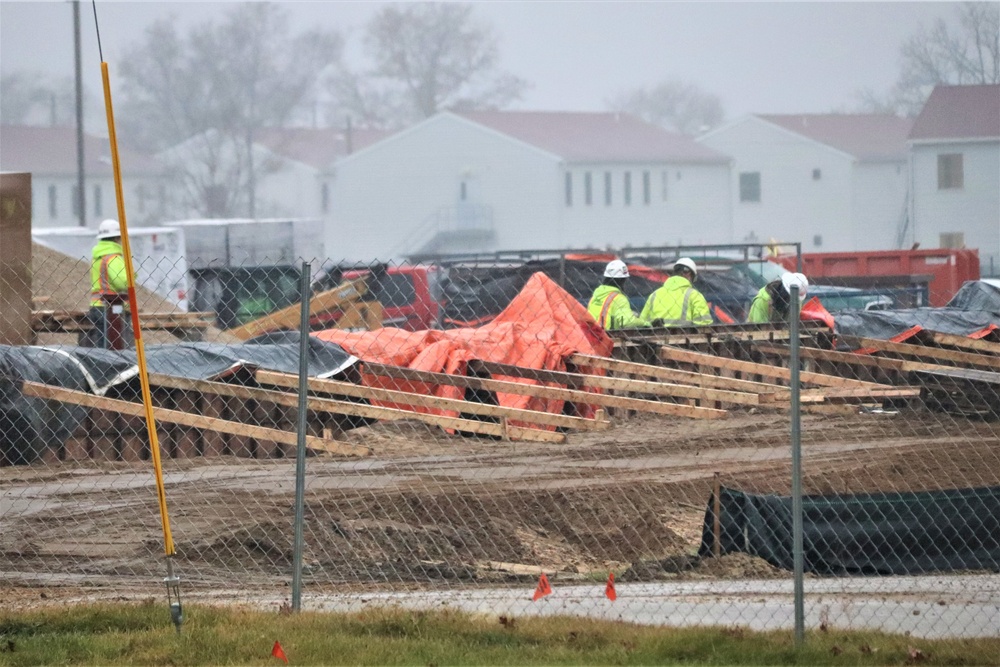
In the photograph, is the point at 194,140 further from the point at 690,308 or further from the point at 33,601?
the point at 33,601

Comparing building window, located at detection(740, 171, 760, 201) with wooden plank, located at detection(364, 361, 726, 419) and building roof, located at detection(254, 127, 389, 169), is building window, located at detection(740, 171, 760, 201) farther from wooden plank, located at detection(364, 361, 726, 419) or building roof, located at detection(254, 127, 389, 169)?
wooden plank, located at detection(364, 361, 726, 419)

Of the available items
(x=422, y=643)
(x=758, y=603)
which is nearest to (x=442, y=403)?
(x=758, y=603)

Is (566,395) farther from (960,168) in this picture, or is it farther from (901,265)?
(960,168)

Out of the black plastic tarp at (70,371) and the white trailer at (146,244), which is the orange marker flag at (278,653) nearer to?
the black plastic tarp at (70,371)

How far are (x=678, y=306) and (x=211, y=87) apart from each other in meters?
82.8

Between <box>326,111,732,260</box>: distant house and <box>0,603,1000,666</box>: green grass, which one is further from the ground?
<box>326,111,732,260</box>: distant house

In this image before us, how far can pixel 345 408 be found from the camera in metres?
11.9

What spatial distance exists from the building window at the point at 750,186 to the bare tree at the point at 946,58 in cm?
1035

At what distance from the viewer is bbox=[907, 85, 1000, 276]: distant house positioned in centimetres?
5859

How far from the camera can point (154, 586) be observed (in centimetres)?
852

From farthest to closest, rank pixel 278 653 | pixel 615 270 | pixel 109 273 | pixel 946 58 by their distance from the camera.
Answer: pixel 946 58 < pixel 615 270 < pixel 109 273 < pixel 278 653

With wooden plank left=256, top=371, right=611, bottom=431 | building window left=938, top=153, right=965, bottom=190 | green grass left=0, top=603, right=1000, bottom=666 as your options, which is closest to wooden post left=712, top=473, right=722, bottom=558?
green grass left=0, top=603, right=1000, bottom=666

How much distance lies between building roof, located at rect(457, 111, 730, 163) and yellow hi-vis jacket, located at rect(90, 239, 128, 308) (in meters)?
56.6

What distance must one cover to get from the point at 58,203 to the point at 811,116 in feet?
158
